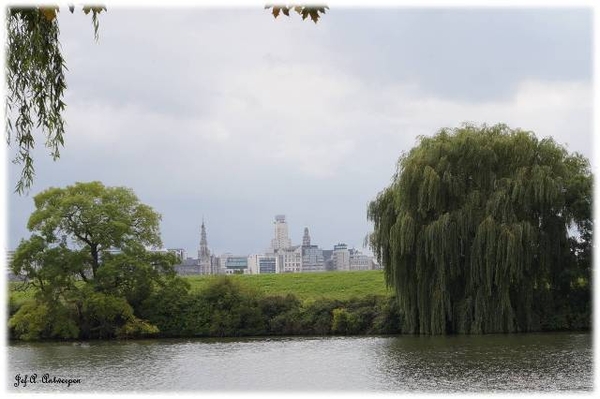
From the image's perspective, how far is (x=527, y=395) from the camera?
15.9 m

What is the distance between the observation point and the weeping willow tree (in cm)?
2919

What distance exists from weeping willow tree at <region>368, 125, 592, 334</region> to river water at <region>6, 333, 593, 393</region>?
1529 millimetres

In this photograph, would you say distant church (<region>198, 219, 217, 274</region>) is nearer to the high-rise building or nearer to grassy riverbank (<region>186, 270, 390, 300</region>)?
the high-rise building

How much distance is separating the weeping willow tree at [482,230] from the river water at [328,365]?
1.53 m

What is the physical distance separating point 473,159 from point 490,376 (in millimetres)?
13508

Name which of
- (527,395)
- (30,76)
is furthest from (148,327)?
(30,76)

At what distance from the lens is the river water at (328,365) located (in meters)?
18.2

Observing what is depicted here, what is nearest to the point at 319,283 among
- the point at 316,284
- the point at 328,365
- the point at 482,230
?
the point at 316,284

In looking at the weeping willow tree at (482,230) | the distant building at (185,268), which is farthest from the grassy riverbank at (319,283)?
the weeping willow tree at (482,230)

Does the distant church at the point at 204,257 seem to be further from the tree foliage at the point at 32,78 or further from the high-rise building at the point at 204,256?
the tree foliage at the point at 32,78

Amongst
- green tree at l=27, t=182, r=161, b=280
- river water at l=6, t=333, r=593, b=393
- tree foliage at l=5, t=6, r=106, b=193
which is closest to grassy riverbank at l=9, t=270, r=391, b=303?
green tree at l=27, t=182, r=161, b=280

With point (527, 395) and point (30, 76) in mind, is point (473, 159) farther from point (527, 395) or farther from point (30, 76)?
point (30, 76)

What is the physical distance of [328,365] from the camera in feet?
73.4

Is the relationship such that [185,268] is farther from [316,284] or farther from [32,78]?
[32,78]
